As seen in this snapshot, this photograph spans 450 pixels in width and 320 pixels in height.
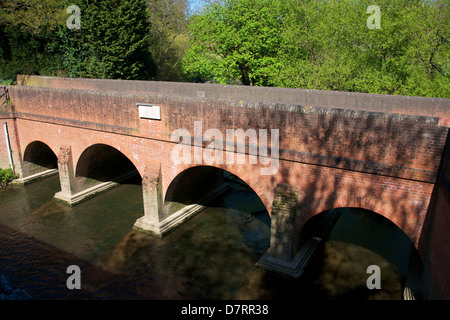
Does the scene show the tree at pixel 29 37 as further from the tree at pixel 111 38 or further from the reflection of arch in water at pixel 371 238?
the reflection of arch in water at pixel 371 238

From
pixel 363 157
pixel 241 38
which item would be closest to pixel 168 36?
pixel 241 38

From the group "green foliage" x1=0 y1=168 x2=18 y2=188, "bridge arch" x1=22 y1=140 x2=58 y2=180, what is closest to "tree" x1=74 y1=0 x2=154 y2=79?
"bridge arch" x1=22 y1=140 x2=58 y2=180

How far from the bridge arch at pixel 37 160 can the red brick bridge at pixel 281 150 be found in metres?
1.09

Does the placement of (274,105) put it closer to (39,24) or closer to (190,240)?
(190,240)

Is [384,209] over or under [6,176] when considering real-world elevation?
over

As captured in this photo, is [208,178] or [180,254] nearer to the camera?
[180,254]

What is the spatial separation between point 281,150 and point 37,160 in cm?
1416

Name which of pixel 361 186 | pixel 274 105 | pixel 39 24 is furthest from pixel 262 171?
pixel 39 24

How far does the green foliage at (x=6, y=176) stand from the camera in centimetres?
1599

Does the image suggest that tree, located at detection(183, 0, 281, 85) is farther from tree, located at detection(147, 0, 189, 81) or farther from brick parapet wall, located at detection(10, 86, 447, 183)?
brick parapet wall, located at detection(10, 86, 447, 183)

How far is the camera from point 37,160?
17.0 meters

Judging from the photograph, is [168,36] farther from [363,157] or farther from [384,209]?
[384,209]

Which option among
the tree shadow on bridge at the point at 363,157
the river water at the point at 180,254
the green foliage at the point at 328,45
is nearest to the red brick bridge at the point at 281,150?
the tree shadow on bridge at the point at 363,157
